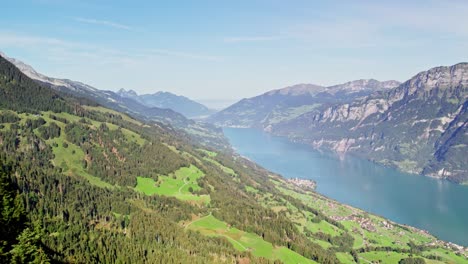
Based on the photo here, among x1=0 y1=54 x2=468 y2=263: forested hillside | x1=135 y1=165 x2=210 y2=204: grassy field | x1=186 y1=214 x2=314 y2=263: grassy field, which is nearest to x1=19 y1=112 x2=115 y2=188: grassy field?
x1=0 y1=54 x2=468 y2=263: forested hillside

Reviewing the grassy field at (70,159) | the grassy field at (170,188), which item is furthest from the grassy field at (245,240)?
the grassy field at (70,159)

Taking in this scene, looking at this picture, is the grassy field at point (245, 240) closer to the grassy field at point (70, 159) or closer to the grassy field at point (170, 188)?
the grassy field at point (170, 188)

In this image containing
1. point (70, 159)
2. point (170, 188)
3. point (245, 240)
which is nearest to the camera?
point (245, 240)

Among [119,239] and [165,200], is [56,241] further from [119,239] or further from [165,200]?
[165,200]

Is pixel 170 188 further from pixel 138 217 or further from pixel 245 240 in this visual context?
pixel 245 240

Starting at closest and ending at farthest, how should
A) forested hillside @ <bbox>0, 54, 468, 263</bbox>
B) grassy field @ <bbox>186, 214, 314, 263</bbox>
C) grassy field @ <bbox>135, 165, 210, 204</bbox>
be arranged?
1. forested hillside @ <bbox>0, 54, 468, 263</bbox>
2. grassy field @ <bbox>186, 214, 314, 263</bbox>
3. grassy field @ <bbox>135, 165, 210, 204</bbox>

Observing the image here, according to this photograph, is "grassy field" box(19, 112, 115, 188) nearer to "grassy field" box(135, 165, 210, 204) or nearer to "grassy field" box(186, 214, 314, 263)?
"grassy field" box(135, 165, 210, 204)

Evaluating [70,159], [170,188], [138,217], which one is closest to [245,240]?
[138,217]

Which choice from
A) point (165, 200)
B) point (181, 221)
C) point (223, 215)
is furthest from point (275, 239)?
point (165, 200)
